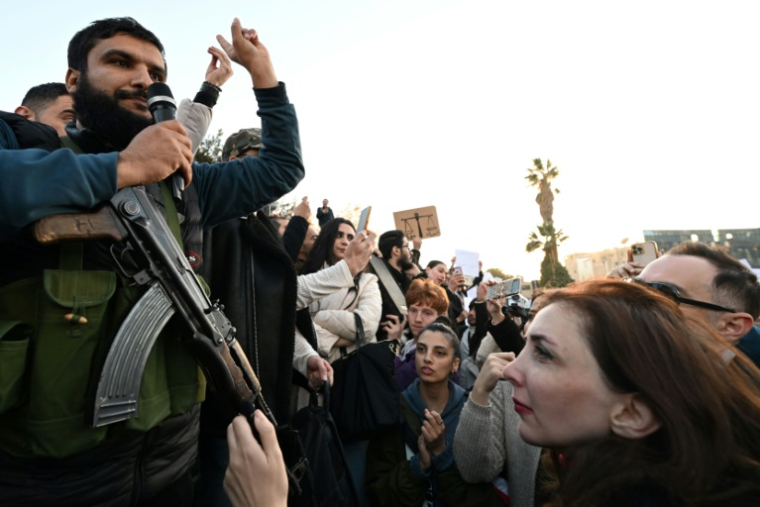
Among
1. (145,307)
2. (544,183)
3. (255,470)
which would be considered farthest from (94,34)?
(544,183)

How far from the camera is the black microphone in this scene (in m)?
1.73

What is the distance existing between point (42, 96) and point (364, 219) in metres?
2.30

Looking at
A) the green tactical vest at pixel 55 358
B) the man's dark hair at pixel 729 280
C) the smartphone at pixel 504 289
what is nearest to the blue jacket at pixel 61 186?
the green tactical vest at pixel 55 358

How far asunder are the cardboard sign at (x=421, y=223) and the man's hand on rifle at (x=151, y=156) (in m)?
6.73

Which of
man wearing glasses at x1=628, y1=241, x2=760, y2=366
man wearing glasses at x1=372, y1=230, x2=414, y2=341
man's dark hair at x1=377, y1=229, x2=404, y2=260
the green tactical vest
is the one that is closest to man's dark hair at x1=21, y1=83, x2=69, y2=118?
the green tactical vest

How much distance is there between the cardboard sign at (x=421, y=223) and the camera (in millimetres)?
8203

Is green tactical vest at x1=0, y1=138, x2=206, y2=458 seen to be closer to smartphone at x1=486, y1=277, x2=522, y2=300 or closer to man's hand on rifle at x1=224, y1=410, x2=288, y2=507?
man's hand on rifle at x1=224, y1=410, x2=288, y2=507

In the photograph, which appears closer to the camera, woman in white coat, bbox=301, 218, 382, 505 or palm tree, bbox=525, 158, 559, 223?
woman in white coat, bbox=301, 218, 382, 505

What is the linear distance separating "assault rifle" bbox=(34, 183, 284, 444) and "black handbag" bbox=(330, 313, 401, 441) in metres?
→ 1.58

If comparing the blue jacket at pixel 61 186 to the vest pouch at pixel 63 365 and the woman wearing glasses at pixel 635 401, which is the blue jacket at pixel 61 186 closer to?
the vest pouch at pixel 63 365

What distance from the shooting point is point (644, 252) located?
381 cm

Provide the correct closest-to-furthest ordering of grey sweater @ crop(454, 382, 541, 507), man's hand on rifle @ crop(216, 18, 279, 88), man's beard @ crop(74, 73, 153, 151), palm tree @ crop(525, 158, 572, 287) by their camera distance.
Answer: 1. man's beard @ crop(74, 73, 153, 151)
2. man's hand on rifle @ crop(216, 18, 279, 88)
3. grey sweater @ crop(454, 382, 541, 507)
4. palm tree @ crop(525, 158, 572, 287)

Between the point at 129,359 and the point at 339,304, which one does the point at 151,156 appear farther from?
the point at 339,304

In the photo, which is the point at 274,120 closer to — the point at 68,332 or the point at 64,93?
the point at 68,332
